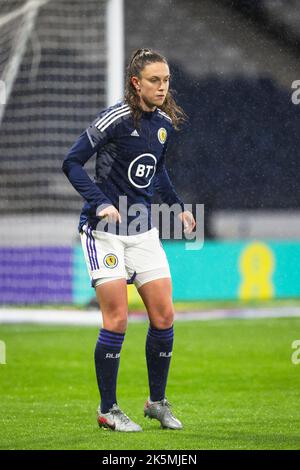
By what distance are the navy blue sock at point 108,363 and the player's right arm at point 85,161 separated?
0.68 m

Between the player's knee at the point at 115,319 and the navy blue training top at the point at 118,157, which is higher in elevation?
the navy blue training top at the point at 118,157

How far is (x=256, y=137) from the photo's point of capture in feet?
56.0

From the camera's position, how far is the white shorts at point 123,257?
6.21 metres

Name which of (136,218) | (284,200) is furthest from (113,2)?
(284,200)

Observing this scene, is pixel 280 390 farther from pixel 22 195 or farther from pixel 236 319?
pixel 22 195

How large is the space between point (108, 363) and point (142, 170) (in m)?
1.06

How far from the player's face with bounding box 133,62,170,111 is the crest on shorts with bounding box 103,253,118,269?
85cm

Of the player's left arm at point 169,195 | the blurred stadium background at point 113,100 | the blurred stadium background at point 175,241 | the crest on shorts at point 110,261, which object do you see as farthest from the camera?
the blurred stadium background at point 113,100

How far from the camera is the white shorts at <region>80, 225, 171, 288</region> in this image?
20.4 ft

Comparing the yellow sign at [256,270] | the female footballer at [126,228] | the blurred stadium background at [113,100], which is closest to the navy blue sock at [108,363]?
the female footballer at [126,228]

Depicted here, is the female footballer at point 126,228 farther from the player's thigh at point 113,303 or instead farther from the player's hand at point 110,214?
the player's hand at point 110,214

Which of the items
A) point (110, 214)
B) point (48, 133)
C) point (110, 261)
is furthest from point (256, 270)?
point (110, 214)

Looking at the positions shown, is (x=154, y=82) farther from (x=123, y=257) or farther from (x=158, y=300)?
(x=158, y=300)

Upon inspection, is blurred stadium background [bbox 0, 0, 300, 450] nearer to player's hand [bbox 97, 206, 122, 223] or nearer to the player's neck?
player's hand [bbox 97, 206, 122, 223]
